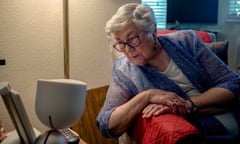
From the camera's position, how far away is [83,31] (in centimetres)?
167

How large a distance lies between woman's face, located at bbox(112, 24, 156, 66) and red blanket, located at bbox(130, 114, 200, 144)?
1.01 feet

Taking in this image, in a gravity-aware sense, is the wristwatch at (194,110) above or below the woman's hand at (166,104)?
below

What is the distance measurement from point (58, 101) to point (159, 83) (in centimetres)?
66

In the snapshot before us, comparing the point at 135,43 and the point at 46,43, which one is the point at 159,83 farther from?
the point at 46,43

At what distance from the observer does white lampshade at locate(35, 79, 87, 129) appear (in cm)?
92

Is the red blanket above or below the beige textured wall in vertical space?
below

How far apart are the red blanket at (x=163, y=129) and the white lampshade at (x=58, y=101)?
0.34 metres

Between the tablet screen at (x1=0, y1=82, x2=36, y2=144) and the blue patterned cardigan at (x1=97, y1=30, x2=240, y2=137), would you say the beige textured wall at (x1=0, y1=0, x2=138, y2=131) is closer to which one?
the blue patterned cardigan at (x1=97, y1=30, x2=240, y2=137)

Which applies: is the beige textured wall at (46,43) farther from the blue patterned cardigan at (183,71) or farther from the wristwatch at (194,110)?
the wristwatch at (194,110)

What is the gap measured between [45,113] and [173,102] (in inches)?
23.2

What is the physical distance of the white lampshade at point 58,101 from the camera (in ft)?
3.00

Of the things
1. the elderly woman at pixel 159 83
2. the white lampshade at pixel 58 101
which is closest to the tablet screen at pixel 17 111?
the white lampshade at pixel 58 101

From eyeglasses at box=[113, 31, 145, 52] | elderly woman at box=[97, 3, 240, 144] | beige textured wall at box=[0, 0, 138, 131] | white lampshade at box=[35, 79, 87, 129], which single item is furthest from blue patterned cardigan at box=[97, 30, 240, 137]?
white lampshade at box=[35, 79, 87, 129]

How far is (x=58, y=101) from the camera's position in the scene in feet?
3.02
